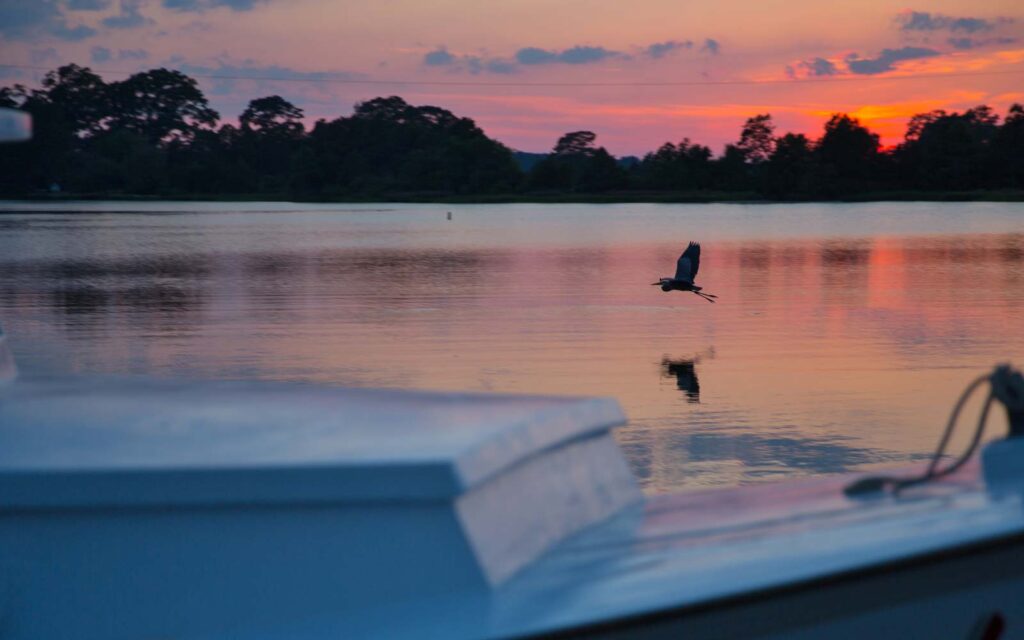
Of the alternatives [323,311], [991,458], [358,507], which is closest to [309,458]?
[358,507]

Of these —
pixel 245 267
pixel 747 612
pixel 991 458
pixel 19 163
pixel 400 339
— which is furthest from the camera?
pixel 19 163

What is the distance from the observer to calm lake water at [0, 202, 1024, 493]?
9773mm

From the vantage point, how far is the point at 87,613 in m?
2.54

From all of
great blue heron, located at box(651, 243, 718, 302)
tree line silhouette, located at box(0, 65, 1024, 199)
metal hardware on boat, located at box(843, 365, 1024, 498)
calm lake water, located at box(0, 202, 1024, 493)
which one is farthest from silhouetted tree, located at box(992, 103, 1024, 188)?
metal hardware on boat, located at box(843, 365, 1024, 498)

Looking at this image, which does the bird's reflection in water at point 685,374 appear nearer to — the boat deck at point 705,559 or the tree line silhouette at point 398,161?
the boat deck at point 705,559

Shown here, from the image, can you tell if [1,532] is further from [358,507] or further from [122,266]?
[122,266]

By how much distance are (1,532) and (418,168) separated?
142 m

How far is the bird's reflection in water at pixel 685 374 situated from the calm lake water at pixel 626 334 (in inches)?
1.4

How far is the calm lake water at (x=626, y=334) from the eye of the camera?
385 inches

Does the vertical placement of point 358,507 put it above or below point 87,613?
above

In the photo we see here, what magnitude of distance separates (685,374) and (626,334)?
3.92 metres

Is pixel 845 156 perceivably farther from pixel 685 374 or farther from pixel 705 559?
pixel 705 559

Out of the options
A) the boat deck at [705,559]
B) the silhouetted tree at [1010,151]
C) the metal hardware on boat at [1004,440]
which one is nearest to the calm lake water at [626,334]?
the boat deck at [705,559]

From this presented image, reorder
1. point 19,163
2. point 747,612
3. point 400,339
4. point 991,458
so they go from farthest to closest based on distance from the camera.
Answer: point 19,163 → point 400,339 → point 991,458 → point 747,612
